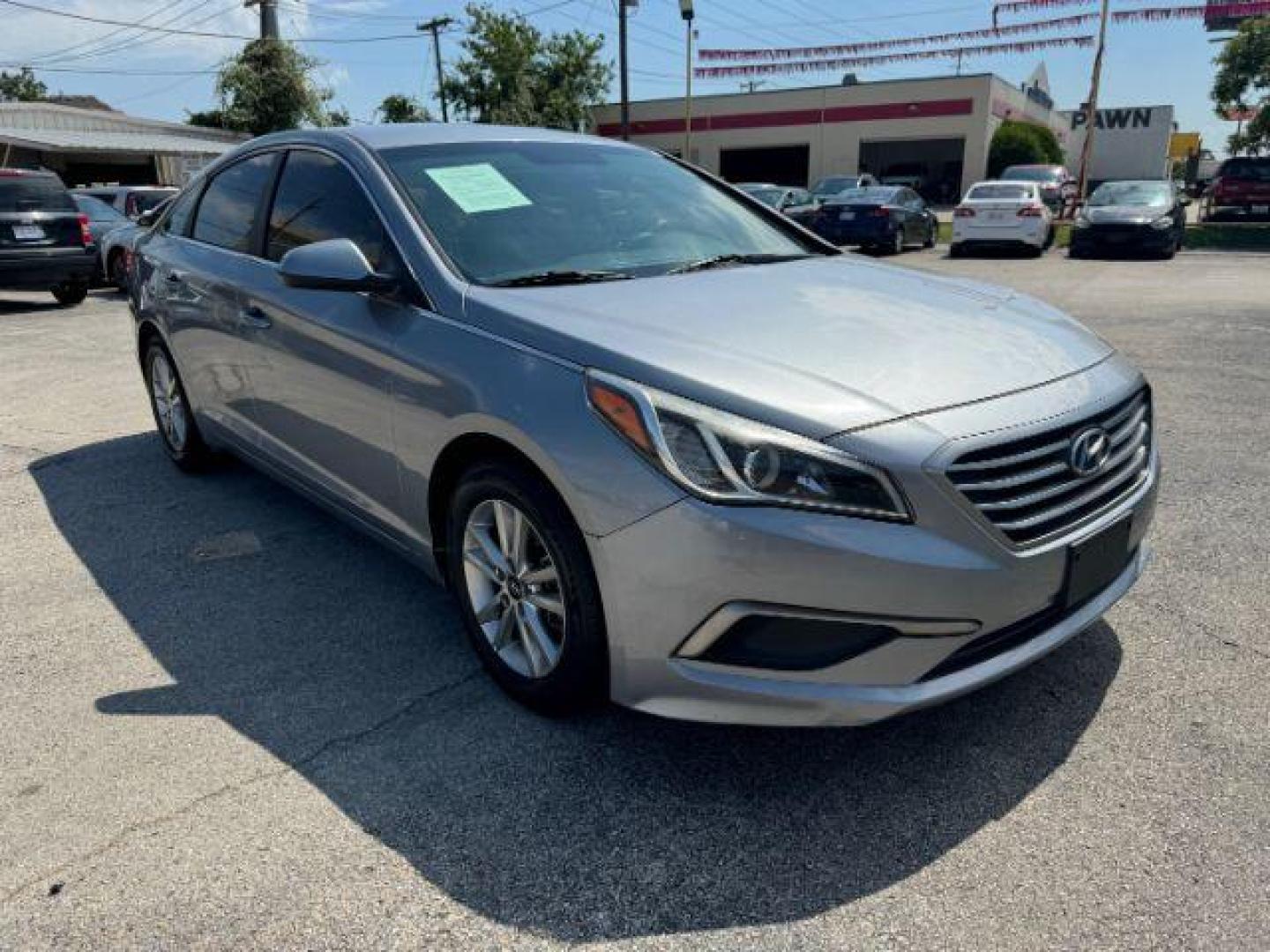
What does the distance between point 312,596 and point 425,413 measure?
3.98 ft

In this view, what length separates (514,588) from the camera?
2.79 metres

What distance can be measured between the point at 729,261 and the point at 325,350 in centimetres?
146

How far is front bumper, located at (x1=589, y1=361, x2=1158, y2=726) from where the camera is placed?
213 cm

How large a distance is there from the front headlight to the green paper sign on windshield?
133 cm

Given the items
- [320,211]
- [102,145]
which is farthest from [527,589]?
[102,145]

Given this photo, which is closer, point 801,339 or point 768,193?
point 801,339

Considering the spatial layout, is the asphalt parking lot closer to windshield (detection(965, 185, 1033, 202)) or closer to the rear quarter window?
the rear quarter window

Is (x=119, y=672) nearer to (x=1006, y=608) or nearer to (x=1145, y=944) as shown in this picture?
(x=1006, y=608)

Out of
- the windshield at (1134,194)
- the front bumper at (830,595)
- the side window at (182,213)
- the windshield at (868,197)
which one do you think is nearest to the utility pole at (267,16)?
the windshield at (868,197)

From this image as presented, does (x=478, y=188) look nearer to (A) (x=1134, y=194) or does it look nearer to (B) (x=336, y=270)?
(B) (x=336, y=270)

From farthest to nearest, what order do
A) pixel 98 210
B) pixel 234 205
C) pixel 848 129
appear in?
pixel 848 129, pixel 98 210, pixel 234 205

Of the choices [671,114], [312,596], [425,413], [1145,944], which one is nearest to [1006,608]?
[1145,944]

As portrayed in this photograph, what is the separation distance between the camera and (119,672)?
316cm

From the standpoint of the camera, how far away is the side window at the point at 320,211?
10.7ft
